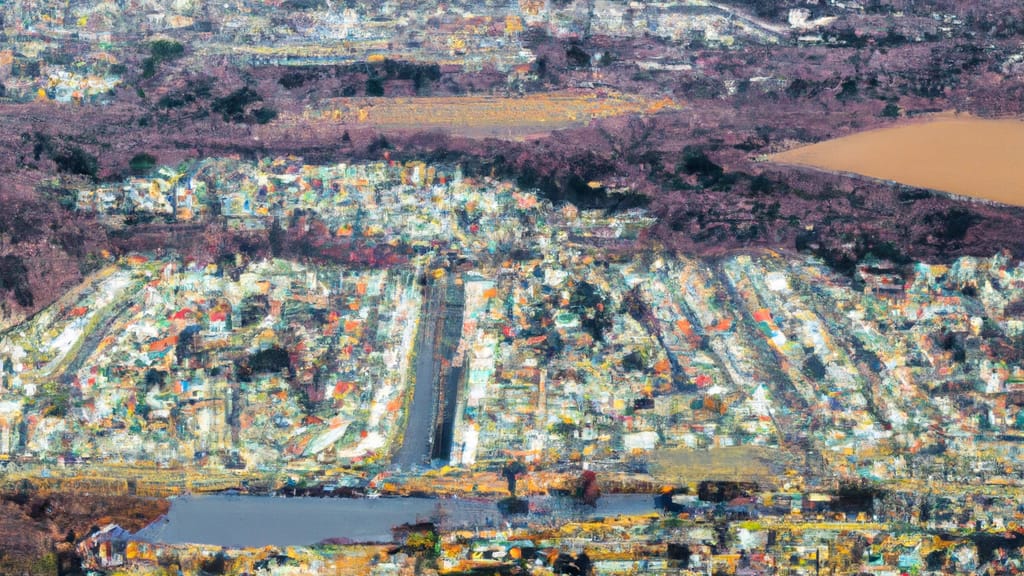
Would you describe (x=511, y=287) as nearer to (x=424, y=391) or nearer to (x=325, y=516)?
(x=424, y=391)

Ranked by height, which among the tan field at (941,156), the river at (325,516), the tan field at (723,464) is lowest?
the river at (325,516)

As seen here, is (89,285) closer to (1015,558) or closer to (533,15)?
(533,15)

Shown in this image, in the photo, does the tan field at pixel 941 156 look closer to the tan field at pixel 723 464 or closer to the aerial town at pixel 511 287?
the aerial town at pixel 511 287

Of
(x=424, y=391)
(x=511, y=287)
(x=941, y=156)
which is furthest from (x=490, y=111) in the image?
(x=941, y=156)

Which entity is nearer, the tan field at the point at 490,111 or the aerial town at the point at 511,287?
the aerial town at the point at 511,287

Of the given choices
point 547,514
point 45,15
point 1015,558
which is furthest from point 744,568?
point 45,15

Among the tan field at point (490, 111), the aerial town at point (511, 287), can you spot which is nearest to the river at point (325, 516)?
the aerial town at point (511, 287)

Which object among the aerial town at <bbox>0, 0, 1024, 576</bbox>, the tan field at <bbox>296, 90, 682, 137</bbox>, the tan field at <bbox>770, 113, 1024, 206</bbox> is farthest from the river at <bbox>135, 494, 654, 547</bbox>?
the tan field at <bbox>770, 113, 1024, 206</bbox>
